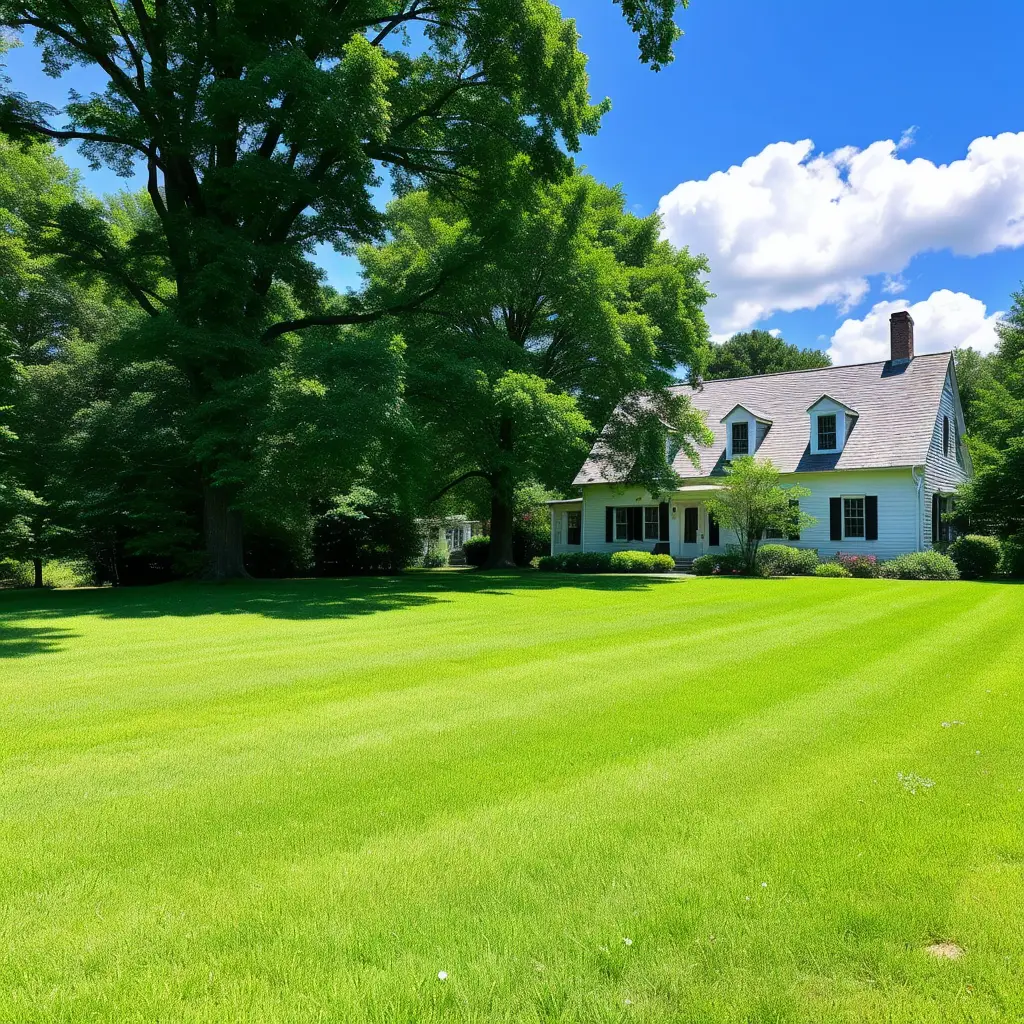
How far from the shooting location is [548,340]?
2781 centimetres

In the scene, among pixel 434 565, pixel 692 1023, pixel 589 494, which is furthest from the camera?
pixel 434 565

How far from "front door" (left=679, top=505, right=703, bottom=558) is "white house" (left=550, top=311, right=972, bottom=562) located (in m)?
0.04

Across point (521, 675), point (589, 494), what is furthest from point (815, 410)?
point (521, 675)

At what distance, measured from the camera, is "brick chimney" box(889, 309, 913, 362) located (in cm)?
2727

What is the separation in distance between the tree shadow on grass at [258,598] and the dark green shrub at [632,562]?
119 inches

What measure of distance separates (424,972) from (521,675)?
4942 millimetres

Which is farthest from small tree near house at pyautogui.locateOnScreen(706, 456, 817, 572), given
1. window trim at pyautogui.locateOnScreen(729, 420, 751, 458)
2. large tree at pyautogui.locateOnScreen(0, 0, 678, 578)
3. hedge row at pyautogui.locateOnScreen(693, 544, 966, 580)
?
large tree at pyautogui.locateOnScreen(0, 0, 678, 578)

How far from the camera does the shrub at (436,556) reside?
3550 centimetres

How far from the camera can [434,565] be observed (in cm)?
3631

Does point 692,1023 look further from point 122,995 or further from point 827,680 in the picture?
point 827,680

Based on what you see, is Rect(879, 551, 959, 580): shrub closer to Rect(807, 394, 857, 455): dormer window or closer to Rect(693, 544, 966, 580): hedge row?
Rect(693, 544, 966, 580): hedge row

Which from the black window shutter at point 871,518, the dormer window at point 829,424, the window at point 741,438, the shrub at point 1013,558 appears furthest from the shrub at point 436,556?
the shrub at point 1013,558

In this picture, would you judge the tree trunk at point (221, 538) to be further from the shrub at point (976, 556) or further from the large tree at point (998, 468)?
the large tree at point (998, 468)

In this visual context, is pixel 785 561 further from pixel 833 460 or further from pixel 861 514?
pixel 833 460
